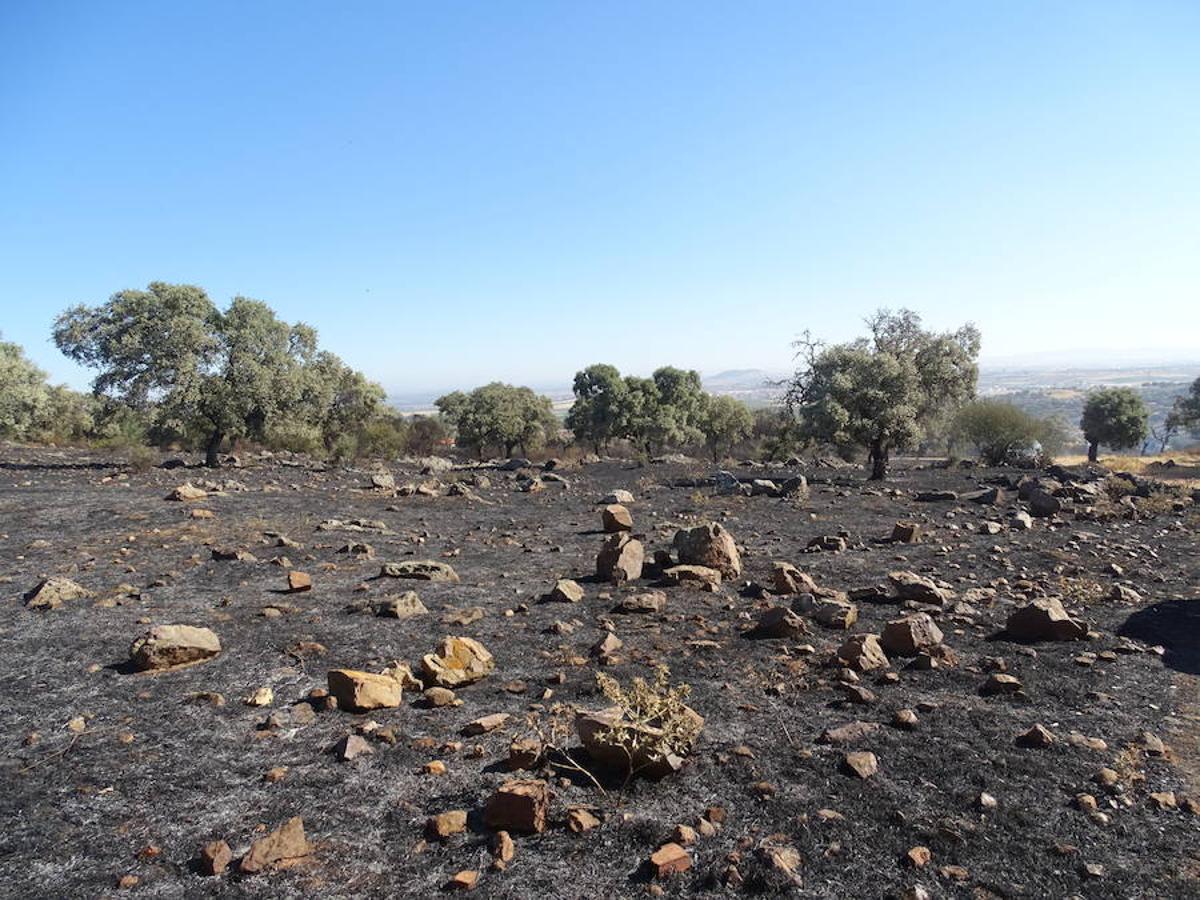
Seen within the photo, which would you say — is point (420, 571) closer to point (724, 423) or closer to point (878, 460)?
point (878, 460)

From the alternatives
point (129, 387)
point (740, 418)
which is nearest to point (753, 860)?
point (129, 387)

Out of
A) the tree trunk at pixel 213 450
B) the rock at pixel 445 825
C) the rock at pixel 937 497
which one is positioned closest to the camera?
the rock at pixel 445 825

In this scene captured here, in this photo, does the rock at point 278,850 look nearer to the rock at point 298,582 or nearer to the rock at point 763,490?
the rock at point 298,582

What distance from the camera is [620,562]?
977 centimetres

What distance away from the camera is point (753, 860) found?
3.64 m

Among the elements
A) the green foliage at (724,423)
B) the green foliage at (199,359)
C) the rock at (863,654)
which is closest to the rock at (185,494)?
the green foliage at (199,359)

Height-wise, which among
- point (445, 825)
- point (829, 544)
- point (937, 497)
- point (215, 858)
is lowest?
point (937, 497)

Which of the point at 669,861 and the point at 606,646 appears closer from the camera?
the point at 669,861

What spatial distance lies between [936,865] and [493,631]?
16.0ft

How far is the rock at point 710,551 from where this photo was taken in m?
10.0

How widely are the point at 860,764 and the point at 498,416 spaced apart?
134 feet

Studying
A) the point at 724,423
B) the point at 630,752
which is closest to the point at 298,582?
the point at 630,752

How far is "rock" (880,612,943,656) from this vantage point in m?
6.61

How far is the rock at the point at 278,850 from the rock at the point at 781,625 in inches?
195
